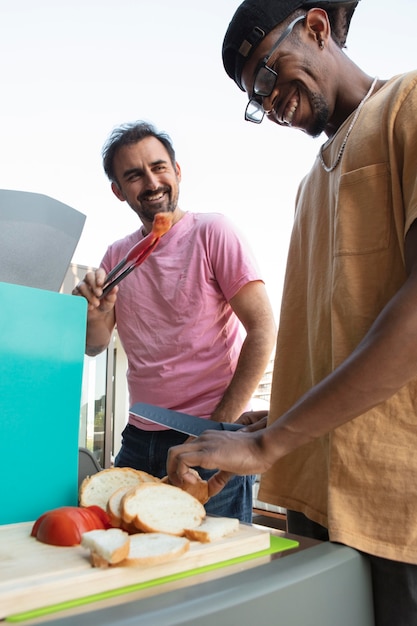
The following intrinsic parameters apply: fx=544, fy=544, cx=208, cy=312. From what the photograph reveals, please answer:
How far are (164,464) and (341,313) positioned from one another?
29.4 inches

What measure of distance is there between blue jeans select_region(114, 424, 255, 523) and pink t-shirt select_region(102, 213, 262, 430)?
34 millimetres

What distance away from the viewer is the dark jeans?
68 cm

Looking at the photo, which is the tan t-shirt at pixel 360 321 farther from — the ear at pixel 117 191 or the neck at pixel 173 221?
the ear at pixel 117 191

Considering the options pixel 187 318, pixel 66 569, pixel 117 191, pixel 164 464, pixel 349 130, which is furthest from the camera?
pixel 117 191

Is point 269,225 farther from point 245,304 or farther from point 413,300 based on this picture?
point 413,300

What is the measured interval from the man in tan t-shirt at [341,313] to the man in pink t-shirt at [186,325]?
0.46 m

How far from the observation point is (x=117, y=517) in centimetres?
78

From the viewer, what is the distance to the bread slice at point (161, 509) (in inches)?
29.4

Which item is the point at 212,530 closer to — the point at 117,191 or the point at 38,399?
the point at 38,399

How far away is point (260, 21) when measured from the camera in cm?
90

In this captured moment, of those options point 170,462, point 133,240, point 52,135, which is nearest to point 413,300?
point 170,462

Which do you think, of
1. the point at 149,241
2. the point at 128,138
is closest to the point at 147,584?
the point at 149,241

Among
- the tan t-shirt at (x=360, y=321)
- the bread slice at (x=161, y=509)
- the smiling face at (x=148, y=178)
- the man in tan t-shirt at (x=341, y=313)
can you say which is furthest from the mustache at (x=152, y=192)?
the bread slice at (x=161, y=509)

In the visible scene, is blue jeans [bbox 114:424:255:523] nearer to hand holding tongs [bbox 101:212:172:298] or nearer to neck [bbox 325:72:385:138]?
hand holding tongs [bbox 101:212:172:298]
